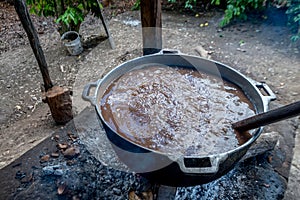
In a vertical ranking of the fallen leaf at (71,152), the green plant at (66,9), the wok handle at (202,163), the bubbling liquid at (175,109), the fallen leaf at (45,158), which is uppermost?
the wok handle at (202,163)

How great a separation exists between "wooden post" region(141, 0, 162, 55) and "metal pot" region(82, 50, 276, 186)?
1.61 feet

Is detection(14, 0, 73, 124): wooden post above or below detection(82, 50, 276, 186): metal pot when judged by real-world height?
below

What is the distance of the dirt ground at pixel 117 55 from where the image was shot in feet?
8.55

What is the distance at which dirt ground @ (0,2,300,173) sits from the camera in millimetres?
2605

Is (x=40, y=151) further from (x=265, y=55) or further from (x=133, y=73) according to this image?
(x=265, y=55)

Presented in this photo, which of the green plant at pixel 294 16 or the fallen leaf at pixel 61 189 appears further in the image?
the green plant at pixel 294 16

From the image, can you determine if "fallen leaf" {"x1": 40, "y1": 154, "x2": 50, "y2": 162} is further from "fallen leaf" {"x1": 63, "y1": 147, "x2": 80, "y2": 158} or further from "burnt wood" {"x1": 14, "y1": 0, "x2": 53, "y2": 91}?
"burnt wood" {"x1": 14, "y1": 0, "x2": 53, "y2": 91}

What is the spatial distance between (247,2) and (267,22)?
16.9 inches

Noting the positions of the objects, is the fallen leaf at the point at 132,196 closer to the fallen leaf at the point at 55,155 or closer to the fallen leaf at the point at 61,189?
the fallen leaf at the point at 61,189

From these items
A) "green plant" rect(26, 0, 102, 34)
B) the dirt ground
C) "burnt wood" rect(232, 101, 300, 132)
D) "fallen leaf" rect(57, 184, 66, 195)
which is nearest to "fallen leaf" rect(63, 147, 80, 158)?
"fallen leaf" rect(57, 184, 66, 195)

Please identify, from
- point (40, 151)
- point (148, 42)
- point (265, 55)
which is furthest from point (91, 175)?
point (265, 55)

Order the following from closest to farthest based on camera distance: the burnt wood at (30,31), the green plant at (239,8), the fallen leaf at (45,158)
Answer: the fallen leaf at (45,158)
the burnt wood at (30,31)
the green plant at (239,8)

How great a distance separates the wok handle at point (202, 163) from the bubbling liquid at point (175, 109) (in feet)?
0.41

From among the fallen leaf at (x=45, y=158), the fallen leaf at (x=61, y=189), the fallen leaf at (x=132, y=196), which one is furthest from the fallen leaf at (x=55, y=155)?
the fallen leaf at (x=132, y=196)
